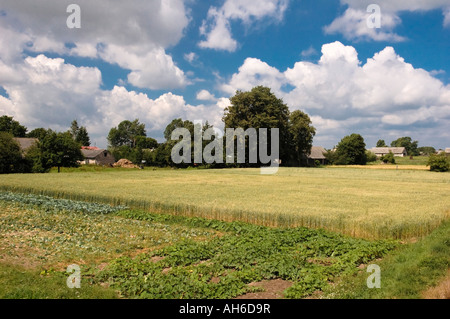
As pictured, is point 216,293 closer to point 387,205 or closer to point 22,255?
point 22,255

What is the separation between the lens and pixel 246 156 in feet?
246

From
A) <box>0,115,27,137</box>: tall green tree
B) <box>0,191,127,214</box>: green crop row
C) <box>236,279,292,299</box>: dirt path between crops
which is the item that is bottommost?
<box>236,279,292,299</box>: dirt path between crops

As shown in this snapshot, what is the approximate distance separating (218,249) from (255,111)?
66488 millimetres

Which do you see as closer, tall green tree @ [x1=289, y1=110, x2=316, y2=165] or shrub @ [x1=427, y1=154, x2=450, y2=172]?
shrub @ [x1=427, y1=154, x2=450, y2=172]

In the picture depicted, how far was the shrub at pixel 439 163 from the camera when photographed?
6424 cm

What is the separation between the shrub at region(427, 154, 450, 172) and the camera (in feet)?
211

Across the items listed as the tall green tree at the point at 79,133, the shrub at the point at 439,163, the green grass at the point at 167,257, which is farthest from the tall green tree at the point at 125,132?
the green grass at the point at 167,257

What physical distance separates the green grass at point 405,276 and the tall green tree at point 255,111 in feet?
205

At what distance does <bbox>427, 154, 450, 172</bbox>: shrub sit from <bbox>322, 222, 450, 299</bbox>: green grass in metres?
65.1

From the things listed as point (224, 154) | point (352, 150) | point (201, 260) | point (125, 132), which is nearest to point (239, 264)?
point (201, 260)

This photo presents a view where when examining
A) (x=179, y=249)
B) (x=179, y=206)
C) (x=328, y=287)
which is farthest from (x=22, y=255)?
(x=328, y=287)

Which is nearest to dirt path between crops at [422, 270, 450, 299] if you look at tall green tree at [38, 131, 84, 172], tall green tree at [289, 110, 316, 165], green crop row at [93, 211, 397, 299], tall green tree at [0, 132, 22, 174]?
green crop row at [93, 211, 397, 299]

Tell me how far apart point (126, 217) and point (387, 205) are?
1674cm

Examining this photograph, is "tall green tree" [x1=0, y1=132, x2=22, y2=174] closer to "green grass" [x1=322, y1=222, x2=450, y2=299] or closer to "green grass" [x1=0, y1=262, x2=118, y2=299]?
"green grass" [x1=0, y1=262, x2=118, y2=299]
